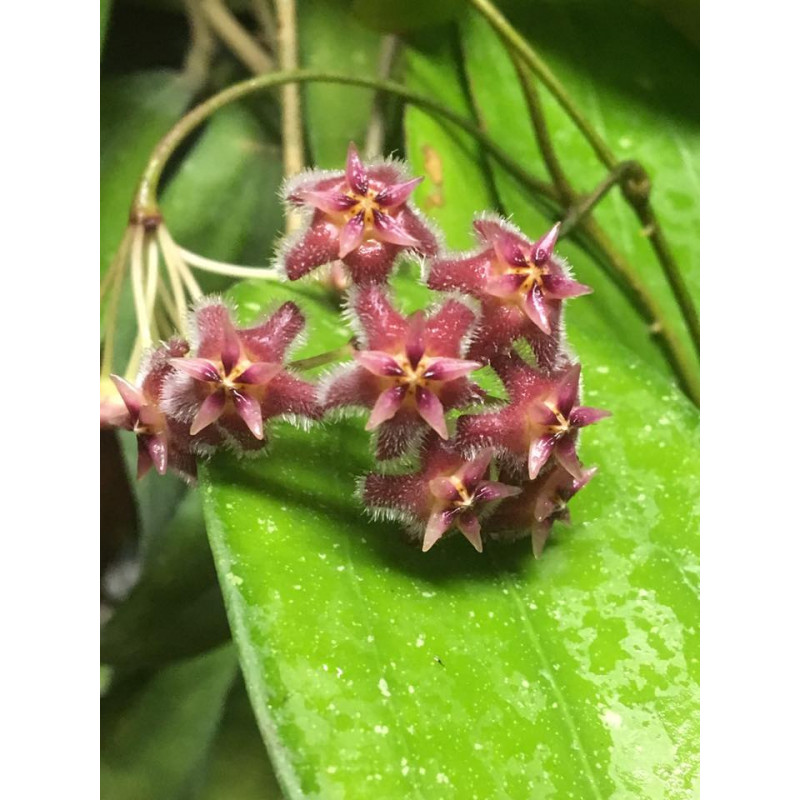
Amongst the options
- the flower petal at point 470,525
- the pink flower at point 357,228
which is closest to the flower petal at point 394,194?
the pink flower at point 357,228

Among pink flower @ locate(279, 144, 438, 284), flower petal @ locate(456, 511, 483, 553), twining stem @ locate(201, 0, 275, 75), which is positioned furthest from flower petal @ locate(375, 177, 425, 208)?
twining stem @ locate(201, 0, 275, 75)

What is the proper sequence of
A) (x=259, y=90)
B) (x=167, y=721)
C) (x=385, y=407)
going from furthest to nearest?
(x=167, y=721), (x=259, y=90), (x=385, y=407)

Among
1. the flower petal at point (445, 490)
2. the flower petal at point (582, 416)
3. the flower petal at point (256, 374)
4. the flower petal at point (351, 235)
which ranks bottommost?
the flower petal at point (445, 490)

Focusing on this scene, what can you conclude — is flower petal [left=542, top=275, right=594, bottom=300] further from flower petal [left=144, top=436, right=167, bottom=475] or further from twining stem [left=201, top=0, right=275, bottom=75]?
twining stem [left=201, top=0, right=275, bottom=75]

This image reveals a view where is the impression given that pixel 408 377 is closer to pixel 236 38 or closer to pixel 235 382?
pixel 235 382

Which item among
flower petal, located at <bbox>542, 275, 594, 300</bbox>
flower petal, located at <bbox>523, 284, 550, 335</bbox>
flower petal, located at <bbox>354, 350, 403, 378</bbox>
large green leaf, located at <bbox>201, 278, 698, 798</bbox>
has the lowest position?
large green leaf, located at <bbox>201, 278, 698, 798</bbox>

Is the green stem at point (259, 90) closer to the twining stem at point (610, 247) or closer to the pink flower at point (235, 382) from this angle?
the twining stem at point (610, 247)

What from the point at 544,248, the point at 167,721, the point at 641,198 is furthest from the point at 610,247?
the point at 167,721
